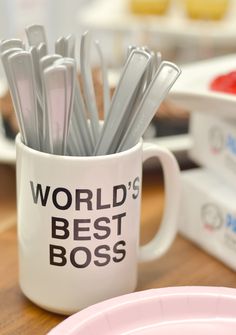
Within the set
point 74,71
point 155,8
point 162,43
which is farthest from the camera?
point 162,43

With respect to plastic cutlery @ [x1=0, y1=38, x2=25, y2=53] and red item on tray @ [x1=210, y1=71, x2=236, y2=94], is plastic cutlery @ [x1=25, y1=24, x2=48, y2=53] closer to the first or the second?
plastic cutlery @ [x1=0, y1=38, x2=25, y2=53]

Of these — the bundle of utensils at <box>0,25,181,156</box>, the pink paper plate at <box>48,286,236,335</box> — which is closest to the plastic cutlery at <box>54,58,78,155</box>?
the bundle of utensils at <box>0,25,181,156</box>

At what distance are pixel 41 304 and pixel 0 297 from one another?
1.8 inches

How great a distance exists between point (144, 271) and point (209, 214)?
0.08 m

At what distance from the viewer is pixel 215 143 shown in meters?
0.62

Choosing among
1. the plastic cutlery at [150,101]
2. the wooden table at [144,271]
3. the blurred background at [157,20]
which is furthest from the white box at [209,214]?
the blurred background at [157,20]

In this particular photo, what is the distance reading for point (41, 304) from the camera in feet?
1.60

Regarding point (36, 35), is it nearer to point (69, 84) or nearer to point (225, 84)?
point (69, 84)

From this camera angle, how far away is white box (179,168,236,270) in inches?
22.4

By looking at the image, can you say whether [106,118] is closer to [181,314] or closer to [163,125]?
[181,314]

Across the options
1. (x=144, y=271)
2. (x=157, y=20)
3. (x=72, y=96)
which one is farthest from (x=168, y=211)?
(x=157, y=20)

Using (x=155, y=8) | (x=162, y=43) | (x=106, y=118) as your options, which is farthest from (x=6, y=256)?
(x=162, y=43)

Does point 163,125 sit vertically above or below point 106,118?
below

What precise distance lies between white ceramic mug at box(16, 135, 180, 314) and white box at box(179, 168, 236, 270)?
106 millimetres
